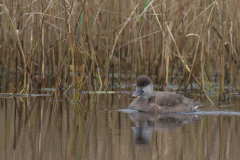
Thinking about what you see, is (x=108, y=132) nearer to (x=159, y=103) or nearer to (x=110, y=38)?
(x=159, y=103)

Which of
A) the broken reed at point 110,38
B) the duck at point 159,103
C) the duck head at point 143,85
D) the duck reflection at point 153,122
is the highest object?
the broken reed at point 110,38

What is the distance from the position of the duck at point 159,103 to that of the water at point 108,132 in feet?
0.64

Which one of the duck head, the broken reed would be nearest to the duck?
the duck head

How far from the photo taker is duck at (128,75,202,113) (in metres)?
6.70

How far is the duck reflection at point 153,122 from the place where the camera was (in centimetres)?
468

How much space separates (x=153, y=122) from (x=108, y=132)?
1.10 m

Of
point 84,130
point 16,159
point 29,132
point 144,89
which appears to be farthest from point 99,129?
point 144,89

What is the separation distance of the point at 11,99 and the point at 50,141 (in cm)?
314

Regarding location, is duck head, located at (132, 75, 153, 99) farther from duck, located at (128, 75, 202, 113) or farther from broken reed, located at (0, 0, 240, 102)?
broken reed, located at (0, 0, 240, 102)

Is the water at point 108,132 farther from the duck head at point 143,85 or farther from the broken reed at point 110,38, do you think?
the broken reed at point 110,38

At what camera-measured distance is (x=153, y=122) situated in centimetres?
575

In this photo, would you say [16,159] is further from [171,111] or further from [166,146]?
[171,111]

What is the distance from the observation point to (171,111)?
22.0ft

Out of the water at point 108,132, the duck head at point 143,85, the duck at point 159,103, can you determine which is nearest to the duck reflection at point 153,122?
the water at point 108,132
